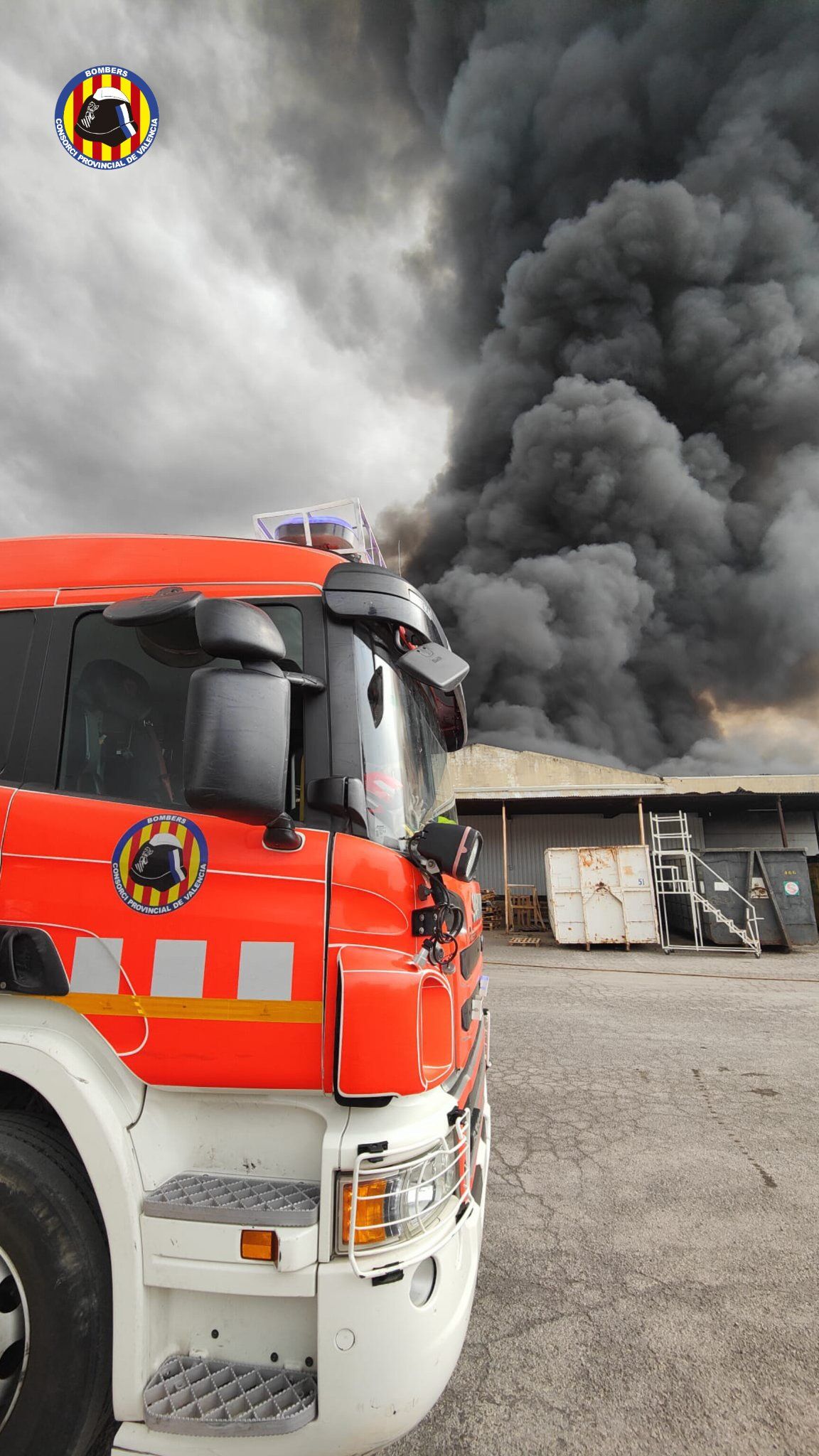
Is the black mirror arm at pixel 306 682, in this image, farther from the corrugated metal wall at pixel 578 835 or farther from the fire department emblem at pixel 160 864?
the corrugated metal wall at pixel 578 835

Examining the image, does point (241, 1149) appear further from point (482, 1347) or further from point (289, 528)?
point (289, 528)

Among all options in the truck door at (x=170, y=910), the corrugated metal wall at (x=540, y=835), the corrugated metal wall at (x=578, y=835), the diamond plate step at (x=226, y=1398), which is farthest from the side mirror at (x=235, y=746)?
the corrugated metal wall at (x=540, y=835)

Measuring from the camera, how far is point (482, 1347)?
92.2 inches

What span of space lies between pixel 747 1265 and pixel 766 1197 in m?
0.73

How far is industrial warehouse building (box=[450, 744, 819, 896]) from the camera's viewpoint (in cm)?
2245

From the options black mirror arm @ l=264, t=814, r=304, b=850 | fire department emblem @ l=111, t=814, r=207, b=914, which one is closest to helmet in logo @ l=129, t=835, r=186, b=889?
fire department emblem @ l=111, t=814, r=207, b=914

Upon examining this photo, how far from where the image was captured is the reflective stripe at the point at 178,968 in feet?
5.34

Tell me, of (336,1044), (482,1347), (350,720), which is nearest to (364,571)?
(350,720)

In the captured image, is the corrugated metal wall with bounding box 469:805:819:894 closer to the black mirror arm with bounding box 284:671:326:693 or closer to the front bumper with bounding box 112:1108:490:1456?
the black mirror arm with bounding box 284:671:326:693

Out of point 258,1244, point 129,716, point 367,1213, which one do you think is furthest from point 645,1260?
point 129,716

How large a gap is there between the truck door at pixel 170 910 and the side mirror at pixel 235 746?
21 cm

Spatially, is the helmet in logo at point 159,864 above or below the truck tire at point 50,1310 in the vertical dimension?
above

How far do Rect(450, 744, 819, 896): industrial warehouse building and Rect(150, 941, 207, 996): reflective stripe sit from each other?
20.2 metres

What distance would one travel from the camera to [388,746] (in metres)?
1.94
